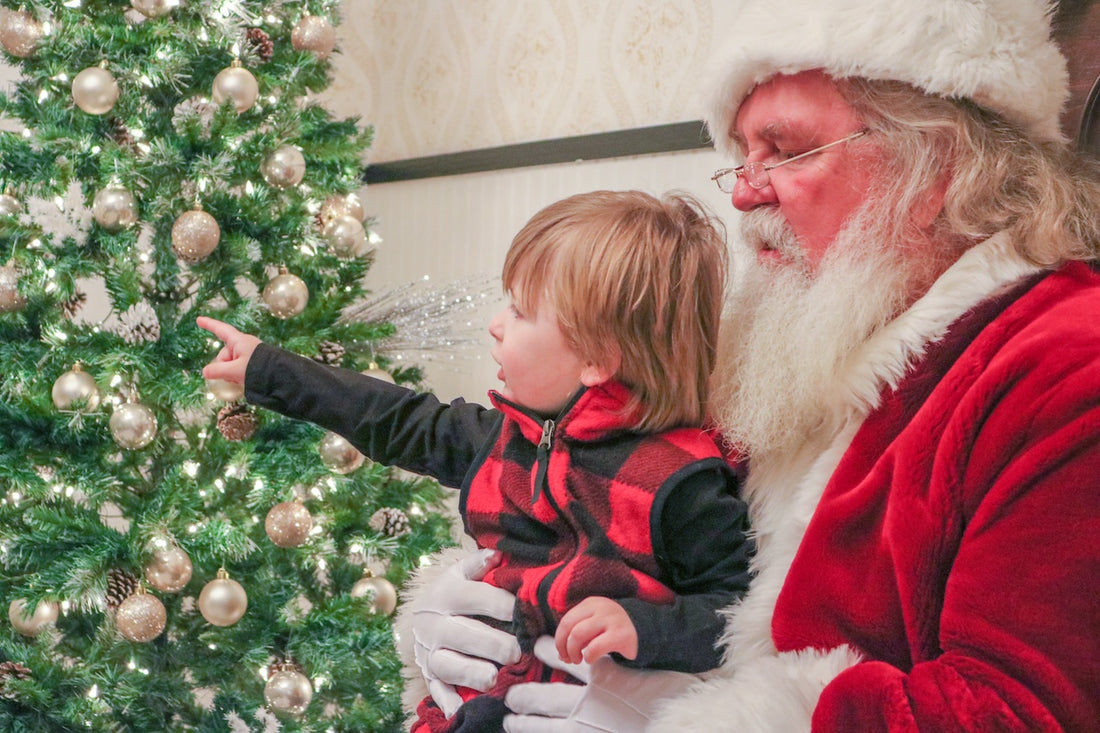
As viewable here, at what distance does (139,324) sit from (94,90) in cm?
50

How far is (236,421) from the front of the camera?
218 cm

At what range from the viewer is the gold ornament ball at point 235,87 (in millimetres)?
2078

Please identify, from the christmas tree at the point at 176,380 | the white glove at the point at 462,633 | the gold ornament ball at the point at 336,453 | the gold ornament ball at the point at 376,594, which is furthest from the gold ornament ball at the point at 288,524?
the white glove at the point at 462,633

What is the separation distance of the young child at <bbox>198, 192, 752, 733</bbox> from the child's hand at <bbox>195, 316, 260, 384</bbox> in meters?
0.42

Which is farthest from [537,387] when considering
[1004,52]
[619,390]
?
[1004,52]

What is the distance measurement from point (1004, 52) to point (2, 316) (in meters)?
1.98

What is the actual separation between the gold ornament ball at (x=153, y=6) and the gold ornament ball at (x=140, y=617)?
4.00 feet

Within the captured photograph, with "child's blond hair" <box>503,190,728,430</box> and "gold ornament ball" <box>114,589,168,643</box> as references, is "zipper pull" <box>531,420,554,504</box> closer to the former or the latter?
"child's blond hair" <box>503,190,728,430</box>

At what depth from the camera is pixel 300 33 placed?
2.23 metres

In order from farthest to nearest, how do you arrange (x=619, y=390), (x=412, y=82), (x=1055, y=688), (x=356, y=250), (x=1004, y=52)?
(x=412, y=82), (x=356, y=250), (x=619, y=390), (x=1004, y=52), (x=1055, y=688)

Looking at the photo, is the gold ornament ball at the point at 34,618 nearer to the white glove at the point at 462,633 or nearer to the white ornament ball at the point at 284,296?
the white ornament ball at the point at 284,296

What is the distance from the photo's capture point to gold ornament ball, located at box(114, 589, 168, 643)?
204cm

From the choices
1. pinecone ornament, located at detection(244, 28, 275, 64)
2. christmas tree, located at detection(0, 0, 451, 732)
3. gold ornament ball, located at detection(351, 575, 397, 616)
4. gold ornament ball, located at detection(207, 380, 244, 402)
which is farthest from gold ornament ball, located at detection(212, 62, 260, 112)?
gold ornament ball, located at detection(351, 575, 397, 616)

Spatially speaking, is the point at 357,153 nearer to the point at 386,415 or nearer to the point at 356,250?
the point at 356,250
